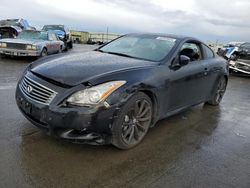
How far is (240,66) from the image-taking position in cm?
1232

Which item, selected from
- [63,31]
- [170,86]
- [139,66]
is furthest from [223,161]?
[63,31]

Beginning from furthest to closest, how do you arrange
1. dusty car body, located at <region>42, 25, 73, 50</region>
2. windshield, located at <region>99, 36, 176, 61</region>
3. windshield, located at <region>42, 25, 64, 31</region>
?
windshield, located at <region>42, 25, 64, 31</region>, dusty car body, located at <region>42, 25, 73, 50</region>, windshield, located at <region>99, 36, 176, 61</region>

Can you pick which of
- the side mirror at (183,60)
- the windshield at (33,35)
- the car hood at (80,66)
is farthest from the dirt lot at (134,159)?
the windshield at (33,35)

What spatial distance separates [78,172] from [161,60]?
2.08 metres

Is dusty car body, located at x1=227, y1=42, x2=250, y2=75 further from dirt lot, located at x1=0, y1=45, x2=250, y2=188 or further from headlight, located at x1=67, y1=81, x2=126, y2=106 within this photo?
headlight, located at x1=67, y1=81, x2=126, y2=106

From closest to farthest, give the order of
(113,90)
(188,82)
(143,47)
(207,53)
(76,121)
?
(76,121) < (113,90) < (188,82) < (143,47) < (207,53)

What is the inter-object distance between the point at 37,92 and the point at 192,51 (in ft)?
9.54

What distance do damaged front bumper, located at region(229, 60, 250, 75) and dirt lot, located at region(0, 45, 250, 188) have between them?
8.08 metres

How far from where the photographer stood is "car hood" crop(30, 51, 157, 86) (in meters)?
3.35

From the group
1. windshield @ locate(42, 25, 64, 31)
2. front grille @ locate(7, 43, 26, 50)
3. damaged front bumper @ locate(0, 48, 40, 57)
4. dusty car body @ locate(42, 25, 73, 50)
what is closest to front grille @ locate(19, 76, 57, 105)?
damaged front bumper @ locate(0, 48, 40, 57)

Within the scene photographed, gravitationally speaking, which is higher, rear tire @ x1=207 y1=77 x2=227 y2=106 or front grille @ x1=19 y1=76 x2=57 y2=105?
front grille @ x1=19 y1=76 x2=57 y2=105

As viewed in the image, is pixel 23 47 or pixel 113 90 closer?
pixel 113 90

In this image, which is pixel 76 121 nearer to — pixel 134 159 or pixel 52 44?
pixel 134 159

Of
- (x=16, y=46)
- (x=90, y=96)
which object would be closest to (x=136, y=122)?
(x=90, y=96)
